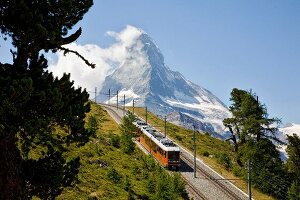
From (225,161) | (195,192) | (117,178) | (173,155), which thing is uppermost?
(173,155)

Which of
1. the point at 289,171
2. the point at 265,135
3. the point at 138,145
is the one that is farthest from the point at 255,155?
the point at 138,145

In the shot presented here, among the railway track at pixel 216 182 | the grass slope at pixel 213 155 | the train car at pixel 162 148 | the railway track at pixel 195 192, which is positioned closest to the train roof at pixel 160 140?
the train car at pixel 162 148

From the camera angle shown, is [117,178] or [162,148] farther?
[162,148]

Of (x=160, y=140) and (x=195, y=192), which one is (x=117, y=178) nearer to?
(x=195, y=192)

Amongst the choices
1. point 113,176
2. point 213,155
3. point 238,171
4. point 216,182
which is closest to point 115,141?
point 216,182

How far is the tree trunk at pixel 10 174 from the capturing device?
612 inches

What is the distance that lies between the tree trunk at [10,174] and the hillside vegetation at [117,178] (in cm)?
1018

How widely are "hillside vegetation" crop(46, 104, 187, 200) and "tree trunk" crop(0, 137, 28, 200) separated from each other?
33.4ft

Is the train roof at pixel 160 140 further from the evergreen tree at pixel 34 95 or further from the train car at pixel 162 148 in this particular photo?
the evergreen tree at pixel 34 95

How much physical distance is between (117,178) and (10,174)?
2655cm

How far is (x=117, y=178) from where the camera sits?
137 ft

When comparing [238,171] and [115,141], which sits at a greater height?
[115,141]

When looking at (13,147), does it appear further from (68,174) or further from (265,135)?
(265,135)

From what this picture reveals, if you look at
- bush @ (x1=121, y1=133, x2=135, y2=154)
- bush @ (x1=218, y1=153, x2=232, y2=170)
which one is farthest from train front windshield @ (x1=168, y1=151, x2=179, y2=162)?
bush @ (x1=218, y1=153, x2=232, y2=170)
